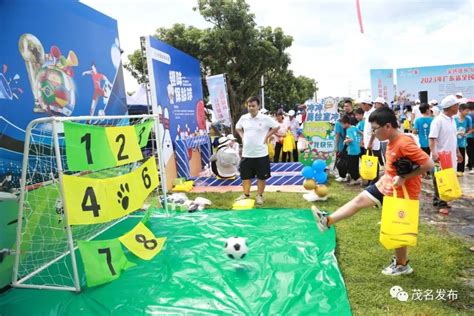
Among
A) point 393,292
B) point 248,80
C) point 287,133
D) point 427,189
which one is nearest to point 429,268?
point 393,292

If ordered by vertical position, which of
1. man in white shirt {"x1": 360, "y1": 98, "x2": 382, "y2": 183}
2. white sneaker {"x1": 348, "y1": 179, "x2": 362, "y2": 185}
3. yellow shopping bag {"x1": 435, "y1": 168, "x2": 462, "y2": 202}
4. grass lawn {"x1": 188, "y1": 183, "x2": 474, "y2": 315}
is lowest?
grass lawn {"x1": 188, "y1": 183, "x2": 474, "y2": 315}

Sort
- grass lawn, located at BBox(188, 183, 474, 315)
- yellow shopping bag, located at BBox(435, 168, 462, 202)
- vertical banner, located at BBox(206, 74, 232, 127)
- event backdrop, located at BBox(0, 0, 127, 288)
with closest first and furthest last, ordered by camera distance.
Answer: grass lawn, located at BBox(188, 183, 474, 315) → event backdrop, located at BBox(0, 0, 127, 288) → yellow shopping bag, located at BBox(435, 168, 462, 202) → vertical banner, located at BBox(206, 74, 232, 127)

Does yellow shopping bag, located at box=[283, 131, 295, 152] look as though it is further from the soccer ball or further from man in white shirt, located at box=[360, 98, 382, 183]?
the soccer ball

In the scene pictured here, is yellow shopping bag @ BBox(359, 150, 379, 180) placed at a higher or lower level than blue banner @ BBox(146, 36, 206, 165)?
lower

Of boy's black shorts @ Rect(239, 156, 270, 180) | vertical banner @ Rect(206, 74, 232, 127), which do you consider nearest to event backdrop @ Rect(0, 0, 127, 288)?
boy's black shorts @ Rect(239, 156, 270, 180)

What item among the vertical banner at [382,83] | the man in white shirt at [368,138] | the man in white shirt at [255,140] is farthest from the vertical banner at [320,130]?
the vertical banner at [382,83]

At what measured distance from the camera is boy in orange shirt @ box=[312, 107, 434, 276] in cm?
278

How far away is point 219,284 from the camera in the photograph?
302 centimetres

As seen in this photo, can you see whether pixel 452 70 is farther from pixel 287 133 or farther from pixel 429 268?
pixel 429 268

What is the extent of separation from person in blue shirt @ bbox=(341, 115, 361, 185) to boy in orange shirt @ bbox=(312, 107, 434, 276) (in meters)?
3.84

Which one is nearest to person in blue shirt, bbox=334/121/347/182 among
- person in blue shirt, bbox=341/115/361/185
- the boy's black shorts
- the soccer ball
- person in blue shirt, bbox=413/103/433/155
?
person in blue shirt, bbox=341/115/361/185

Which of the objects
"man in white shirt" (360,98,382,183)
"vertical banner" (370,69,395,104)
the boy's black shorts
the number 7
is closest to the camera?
the number 7

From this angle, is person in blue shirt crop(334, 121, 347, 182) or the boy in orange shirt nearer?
the boy in orange shirt

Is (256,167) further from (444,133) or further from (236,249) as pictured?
(444,133)
